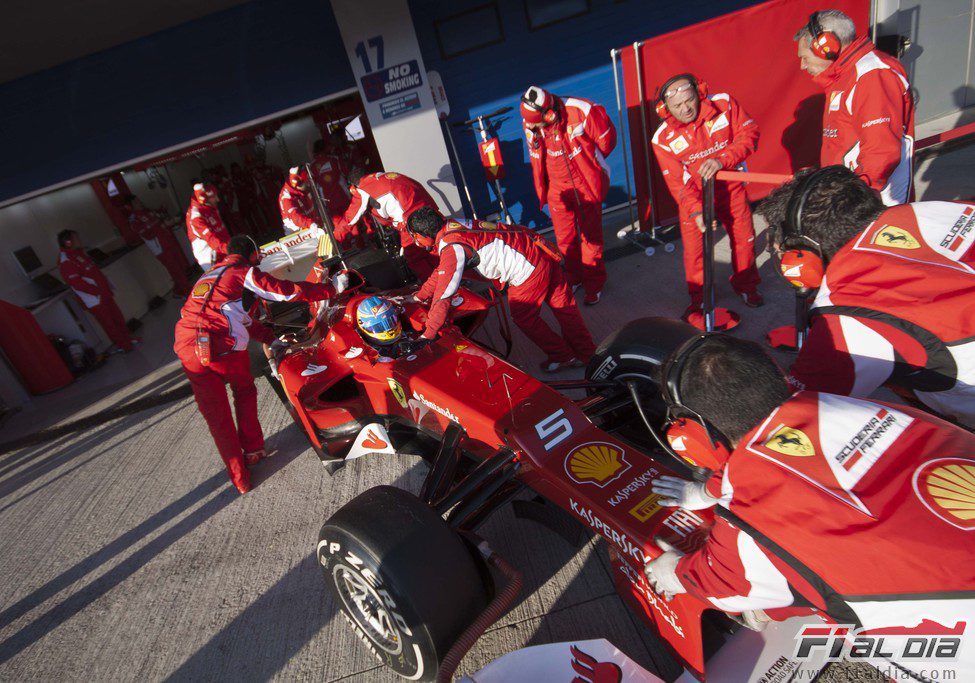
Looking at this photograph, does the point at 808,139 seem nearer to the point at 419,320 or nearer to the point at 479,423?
the point at 419,320

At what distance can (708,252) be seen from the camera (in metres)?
3.96

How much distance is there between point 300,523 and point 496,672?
2107 millimetres

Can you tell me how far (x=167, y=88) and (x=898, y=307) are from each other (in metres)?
7.98

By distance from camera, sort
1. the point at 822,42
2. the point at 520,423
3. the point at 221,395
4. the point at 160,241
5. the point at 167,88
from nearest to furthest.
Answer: the point at 520,423 < the point at 822,42 < the point at 221,395 < the point at 167,88 < the point at 160,241

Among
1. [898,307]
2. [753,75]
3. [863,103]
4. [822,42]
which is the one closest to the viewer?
[898,307]

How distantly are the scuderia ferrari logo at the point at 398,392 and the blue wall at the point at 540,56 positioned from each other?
4.81 meters

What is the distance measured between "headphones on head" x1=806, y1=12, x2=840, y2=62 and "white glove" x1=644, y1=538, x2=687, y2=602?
3374 millimetres

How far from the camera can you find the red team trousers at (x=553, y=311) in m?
4.07

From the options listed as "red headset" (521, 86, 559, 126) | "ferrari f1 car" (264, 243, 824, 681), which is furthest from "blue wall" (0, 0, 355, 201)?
"ferrari f1 car" (264, 243, 824, 681)

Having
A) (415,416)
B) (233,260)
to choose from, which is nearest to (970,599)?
(415,416)

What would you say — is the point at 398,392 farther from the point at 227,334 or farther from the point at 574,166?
the point at 574,166

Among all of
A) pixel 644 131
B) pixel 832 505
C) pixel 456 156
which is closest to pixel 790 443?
pixel 832 505

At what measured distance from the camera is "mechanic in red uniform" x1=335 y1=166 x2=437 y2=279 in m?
5.66

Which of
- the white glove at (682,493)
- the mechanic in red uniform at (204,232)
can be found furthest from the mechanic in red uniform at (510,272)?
the mechanic in red uniform at (204,232)
